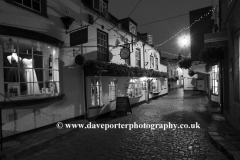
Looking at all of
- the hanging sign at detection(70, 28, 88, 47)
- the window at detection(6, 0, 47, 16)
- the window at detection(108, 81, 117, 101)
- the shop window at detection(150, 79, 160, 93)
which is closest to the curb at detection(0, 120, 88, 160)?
the hanging sign at detection(70, 28, 88, 47)

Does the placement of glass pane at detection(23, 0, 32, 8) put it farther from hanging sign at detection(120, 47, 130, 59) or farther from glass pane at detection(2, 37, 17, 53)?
hanging sign at detection(120, 47, 130, 59)

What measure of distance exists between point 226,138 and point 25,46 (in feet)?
24.0

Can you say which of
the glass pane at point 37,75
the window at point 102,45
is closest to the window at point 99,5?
the window at point 102,45

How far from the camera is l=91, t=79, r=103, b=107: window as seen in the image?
8719 mm

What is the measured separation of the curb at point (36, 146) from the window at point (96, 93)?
2740 mm

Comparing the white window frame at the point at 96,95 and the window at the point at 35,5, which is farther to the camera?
the white window frame at the point at 96,95

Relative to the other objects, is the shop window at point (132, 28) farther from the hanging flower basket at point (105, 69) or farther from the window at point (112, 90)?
the window at point (112, 90)

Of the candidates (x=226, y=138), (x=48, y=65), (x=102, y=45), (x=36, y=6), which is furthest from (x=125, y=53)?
(x=226, y=138)

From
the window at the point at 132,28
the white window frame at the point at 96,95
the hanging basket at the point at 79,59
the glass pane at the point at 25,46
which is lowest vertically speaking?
the white window frame at the point at 96,95

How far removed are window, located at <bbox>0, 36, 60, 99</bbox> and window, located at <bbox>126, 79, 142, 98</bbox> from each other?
636 cm

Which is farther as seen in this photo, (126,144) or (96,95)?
(96,95)

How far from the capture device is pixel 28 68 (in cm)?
528

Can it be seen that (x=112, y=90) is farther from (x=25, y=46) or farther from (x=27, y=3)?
(x=27, y=3)

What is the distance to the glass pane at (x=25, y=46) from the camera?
535 cm
